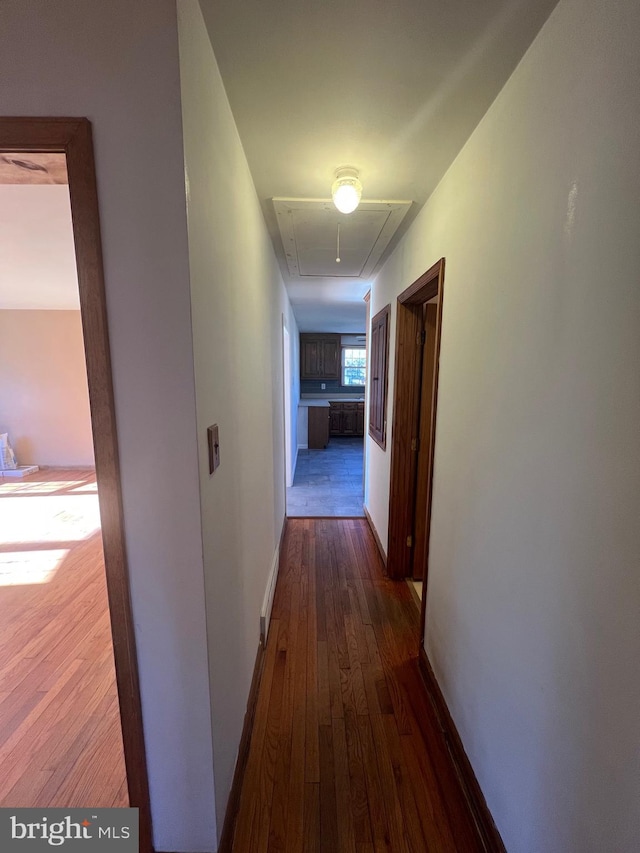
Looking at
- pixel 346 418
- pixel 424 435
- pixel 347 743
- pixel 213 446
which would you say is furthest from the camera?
pixel 346 418

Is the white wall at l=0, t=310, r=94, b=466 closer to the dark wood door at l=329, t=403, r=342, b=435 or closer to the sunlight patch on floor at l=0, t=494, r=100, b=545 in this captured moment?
the sunlight patch on floor at l=0, t=494, r=100, b=545

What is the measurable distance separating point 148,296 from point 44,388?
5533mm

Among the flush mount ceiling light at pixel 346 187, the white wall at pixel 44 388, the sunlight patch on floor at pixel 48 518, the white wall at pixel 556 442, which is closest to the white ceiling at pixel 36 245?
the white wall at pixel 44 388

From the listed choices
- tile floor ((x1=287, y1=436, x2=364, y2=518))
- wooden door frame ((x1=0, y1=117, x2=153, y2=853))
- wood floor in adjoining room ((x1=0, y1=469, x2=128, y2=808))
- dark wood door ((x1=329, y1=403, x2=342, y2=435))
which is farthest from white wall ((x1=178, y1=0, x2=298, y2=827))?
dark wood door ((x1=329, y1=403, x2=342, y2=435))

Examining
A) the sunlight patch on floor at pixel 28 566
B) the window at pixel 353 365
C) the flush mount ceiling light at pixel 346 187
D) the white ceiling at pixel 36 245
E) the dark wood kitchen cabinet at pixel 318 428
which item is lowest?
the sunlight patch on floor at pixel 28 566

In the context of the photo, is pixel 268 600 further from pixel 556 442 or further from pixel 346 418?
pixel 346 418

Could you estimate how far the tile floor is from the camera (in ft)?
12.4

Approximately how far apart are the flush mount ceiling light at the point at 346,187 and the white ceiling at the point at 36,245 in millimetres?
1336

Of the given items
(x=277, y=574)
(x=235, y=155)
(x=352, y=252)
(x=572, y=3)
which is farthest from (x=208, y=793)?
(x=352, y=252)

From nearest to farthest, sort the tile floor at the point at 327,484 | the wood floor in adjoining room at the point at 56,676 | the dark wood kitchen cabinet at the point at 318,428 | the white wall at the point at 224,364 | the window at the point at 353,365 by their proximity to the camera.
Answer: the white wall at the point at 224,364
the wood floor in adjoining room at the point at 56,676
the tile floor at the point at 327,484
the dark wood kitchen cabinet at the point at 318,428
the window at the point at 353,365

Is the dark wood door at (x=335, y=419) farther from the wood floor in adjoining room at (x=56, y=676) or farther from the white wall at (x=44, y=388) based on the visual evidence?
the wood floor in adjoining room at (x=56, y=676)

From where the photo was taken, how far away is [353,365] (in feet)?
25.7

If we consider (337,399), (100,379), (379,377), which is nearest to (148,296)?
(100,379)

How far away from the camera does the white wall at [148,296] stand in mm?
698
